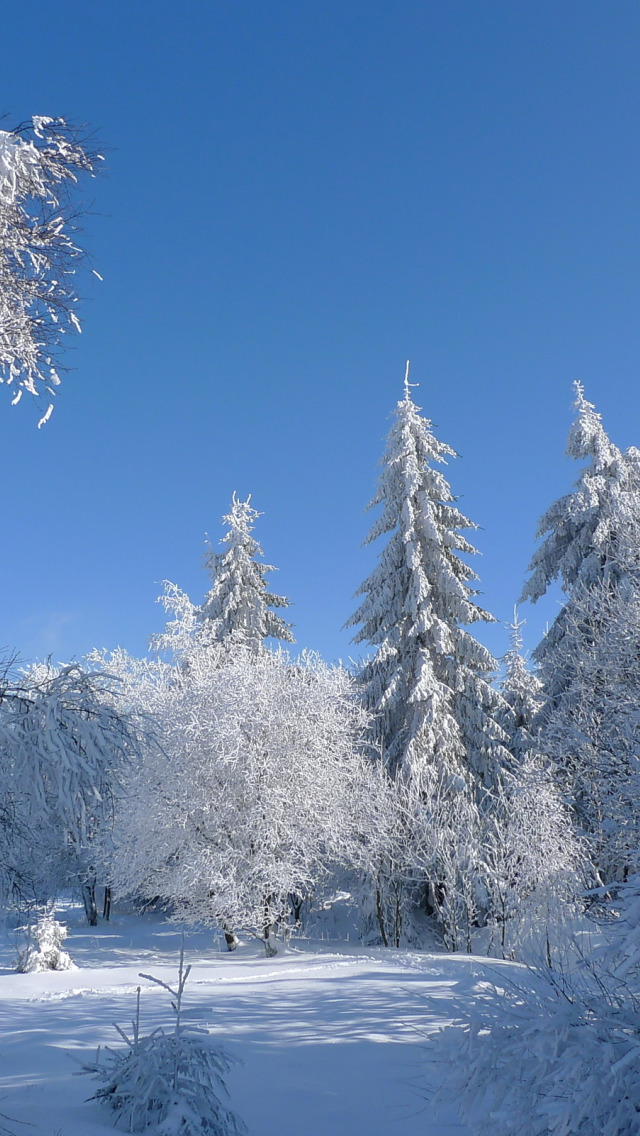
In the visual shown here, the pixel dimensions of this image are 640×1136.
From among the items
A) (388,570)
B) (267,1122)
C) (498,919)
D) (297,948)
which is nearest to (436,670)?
(388,570)

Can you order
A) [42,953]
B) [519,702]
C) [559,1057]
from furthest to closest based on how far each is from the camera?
[519,702], [42,953], [559,1057]

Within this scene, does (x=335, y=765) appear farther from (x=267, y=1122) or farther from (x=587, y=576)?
(x=267, y=1122)

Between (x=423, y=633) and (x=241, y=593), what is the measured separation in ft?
29.8

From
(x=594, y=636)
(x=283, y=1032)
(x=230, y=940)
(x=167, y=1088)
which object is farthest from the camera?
(x=230, y=940)

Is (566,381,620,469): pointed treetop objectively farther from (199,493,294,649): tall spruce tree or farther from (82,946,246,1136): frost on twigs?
(82,946,246,1136): frost on twigs

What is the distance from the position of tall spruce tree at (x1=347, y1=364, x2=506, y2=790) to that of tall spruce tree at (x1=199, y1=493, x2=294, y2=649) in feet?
19.9

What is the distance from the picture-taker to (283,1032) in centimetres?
841

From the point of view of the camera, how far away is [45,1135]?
201 inches

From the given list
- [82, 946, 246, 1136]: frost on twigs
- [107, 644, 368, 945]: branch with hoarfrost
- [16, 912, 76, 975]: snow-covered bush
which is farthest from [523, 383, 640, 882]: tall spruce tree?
[16, 912, 76, 975]: snow-covered bush

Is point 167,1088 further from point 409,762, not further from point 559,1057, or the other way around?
point 409,762

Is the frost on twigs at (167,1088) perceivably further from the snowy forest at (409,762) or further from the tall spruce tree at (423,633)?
the tall spruce tree at (423,633)

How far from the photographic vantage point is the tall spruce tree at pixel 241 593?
87.7ft

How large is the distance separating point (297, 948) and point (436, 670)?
7.99 m

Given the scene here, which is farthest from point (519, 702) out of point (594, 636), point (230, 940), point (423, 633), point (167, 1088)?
point (167, 1088)
